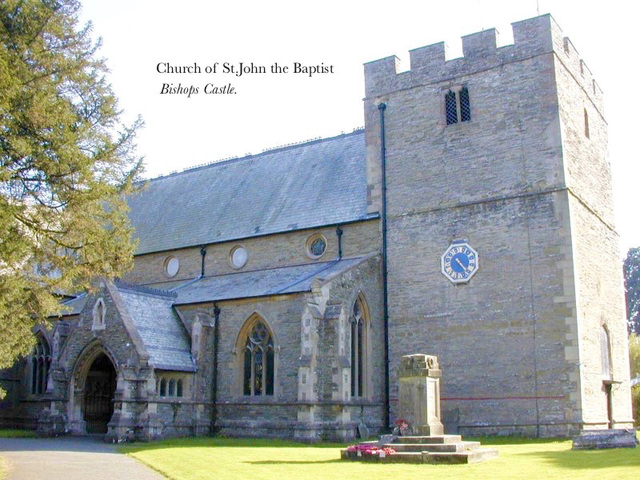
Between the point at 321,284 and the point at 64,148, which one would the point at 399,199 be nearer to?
the point at 321,284

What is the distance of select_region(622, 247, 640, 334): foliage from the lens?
73875mm

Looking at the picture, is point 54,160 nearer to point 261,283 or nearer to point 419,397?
point 419,397

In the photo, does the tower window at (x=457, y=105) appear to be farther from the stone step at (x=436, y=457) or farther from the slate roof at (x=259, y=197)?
the stone step at (x=436, y=457)

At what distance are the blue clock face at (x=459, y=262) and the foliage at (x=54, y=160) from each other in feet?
40.3

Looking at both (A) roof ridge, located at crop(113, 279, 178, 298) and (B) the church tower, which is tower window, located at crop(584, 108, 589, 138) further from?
(A) roof ridge, located at crop(113, 279, 178, 298)

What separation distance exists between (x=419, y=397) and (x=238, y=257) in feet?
48.7

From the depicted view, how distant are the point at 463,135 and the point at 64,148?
1584 cm

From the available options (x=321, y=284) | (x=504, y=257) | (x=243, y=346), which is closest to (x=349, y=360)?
(x=321, y=284)

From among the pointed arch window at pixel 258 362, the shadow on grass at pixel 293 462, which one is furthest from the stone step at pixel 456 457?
the pointed arch window at pixel 258 362

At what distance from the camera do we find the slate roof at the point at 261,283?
2656 centimetres

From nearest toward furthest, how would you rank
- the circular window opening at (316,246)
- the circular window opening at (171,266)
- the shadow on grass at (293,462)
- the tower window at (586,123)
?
the shadow on grass at (293,462)
the tower window at (586,123)
the circular window opening at (316,246)
the circular window opening at (171,266)

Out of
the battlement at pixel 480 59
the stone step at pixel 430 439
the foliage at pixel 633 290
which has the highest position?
the battlement at pixel 480 59

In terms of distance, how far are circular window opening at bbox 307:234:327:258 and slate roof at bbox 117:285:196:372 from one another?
591cm

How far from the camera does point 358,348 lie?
26375 mm
